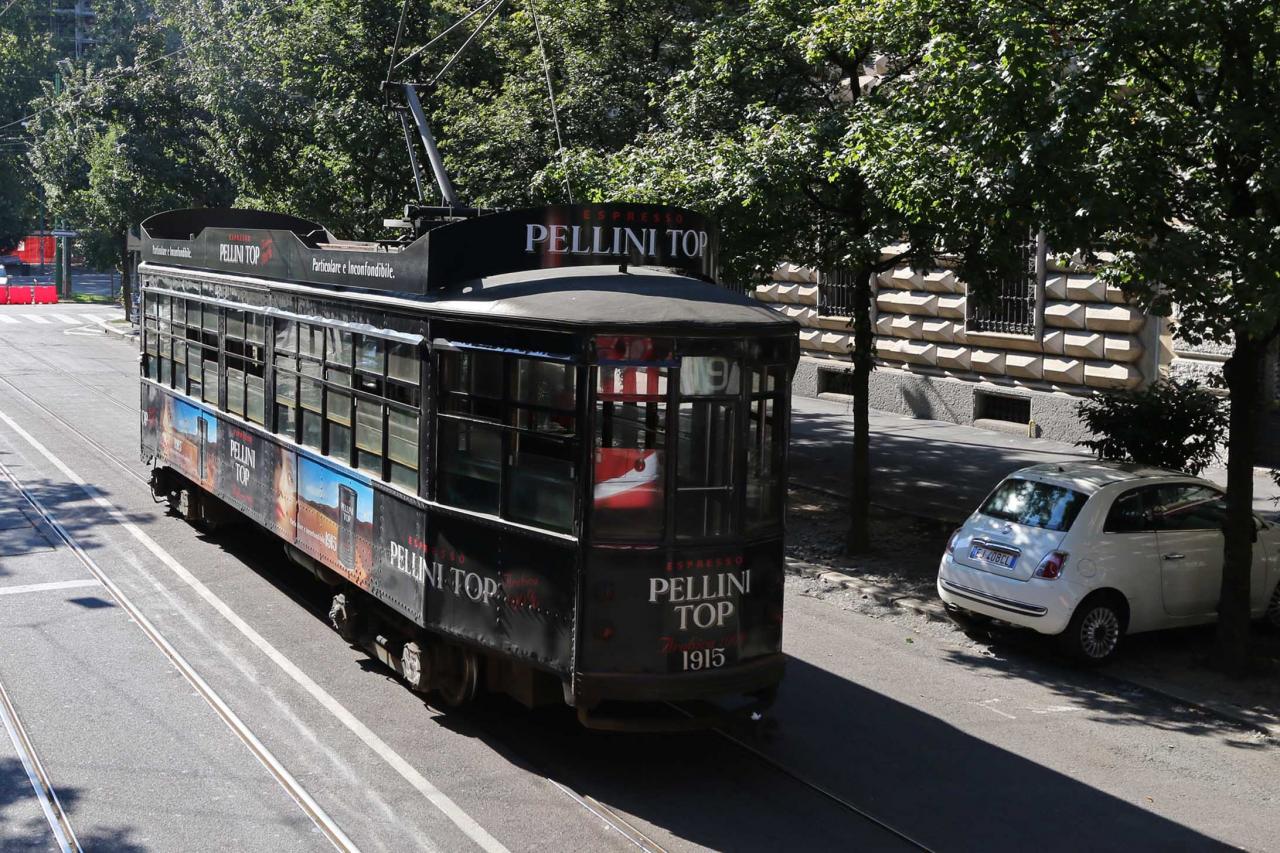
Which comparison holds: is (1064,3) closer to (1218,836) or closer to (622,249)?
(622,249)

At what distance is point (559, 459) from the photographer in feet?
26.9

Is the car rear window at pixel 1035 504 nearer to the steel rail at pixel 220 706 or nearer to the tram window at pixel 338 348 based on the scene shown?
the tram window at pixel 338 348

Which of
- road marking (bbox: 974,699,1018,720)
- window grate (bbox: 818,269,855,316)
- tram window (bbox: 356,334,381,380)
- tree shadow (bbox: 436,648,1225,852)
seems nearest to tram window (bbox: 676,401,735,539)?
tree shadow (bbox: 436,648,1225,852)

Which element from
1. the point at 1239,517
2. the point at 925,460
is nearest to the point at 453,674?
the point at 1239,517

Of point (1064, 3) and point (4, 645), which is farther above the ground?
point (1064, 3)

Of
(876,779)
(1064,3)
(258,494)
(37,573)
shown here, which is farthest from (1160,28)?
(37,573)

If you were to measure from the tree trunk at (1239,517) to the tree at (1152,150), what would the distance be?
0.01 metres

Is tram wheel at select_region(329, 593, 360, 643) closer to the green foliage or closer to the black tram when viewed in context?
the black tram

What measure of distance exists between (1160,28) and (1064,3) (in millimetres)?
1212

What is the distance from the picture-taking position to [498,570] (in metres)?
8.57

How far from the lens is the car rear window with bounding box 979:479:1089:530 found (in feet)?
36.3

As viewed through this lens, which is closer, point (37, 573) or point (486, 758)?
point (486, 758)

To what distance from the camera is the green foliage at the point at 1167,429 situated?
1352cm

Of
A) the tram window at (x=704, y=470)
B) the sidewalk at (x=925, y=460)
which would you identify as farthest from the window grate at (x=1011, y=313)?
the tram window at (x=704, y=470)
